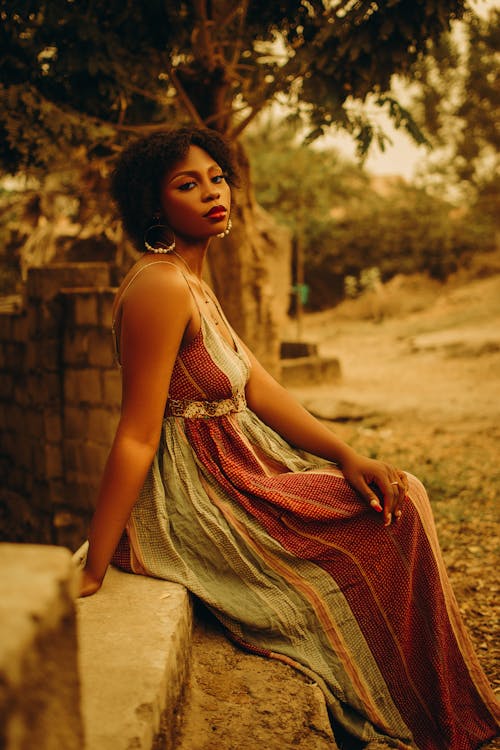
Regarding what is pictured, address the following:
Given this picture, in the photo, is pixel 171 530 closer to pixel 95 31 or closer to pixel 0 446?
pixel 95 31

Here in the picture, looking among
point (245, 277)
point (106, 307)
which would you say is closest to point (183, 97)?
point (245, 277)

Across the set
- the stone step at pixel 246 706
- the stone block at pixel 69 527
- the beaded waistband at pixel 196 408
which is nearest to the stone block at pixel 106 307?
the stone block at pixel 69 527

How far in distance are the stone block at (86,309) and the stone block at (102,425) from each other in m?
0.62

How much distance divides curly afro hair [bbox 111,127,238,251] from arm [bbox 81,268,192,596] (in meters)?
0.33

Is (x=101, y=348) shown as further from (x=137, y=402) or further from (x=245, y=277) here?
(x=137, y=402)

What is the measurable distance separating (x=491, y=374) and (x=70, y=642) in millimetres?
8597

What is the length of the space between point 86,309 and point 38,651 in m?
4.24

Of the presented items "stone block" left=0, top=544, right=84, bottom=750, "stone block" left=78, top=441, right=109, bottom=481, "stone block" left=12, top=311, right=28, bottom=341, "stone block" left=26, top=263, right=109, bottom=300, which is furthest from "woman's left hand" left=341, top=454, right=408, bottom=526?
"stone block" left=12, top=311, right=28, bottom=341

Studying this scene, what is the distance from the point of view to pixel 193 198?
2.01 meters

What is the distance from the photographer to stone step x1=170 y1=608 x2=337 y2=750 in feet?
5.38

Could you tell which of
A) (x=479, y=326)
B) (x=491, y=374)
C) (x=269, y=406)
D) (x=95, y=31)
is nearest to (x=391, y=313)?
(x=479, y=326)

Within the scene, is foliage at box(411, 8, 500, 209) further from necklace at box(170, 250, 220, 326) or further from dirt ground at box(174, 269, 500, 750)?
necklace at box(170, 250, 220, 326)

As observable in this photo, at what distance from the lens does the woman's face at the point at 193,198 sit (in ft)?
6.60

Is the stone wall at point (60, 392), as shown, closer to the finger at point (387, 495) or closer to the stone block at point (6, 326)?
the stone block at point (6, 326)
